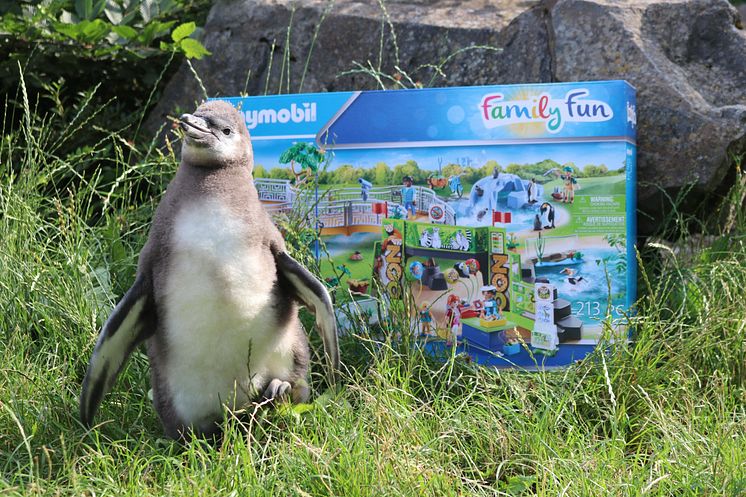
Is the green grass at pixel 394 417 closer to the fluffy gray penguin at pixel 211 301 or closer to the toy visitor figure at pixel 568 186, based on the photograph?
the fluffy gray penguin at pixel 211 301

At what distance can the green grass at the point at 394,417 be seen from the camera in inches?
89.6

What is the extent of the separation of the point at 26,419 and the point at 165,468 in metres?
0.61

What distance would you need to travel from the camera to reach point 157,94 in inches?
187

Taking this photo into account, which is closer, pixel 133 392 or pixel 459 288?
pixel 133 392

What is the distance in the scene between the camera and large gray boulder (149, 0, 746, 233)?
12.3 feet

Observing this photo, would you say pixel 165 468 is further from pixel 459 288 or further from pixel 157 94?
pixel 157 94

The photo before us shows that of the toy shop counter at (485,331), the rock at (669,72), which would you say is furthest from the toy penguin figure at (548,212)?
the rock at (669,72)

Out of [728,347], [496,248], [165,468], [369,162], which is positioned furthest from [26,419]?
[728,347]

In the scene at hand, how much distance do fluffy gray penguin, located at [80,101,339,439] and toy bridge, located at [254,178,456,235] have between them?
805 millimetres

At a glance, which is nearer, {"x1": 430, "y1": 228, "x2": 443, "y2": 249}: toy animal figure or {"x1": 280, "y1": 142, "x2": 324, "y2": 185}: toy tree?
{"x1": 430, "y1": 228, "x2": 443, "y2": 249}: toy animal figure

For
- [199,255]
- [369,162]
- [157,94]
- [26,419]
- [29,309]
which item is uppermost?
[157,94]

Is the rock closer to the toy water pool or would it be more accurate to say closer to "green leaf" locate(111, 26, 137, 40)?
the toy water pool

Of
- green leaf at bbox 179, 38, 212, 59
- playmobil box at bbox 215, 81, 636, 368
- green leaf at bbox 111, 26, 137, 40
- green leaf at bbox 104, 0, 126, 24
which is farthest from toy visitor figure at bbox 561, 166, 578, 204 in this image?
green leaf at bbox 104, 0, 126, 24

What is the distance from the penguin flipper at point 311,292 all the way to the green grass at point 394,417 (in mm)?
233
